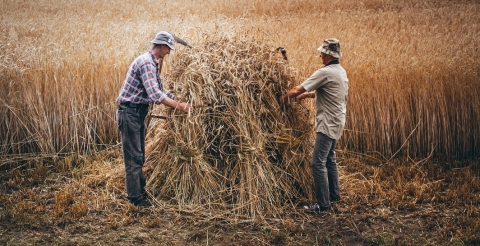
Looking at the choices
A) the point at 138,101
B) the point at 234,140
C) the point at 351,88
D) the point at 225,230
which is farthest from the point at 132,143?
the point at 351,88

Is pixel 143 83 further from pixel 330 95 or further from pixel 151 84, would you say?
pixel 330 95

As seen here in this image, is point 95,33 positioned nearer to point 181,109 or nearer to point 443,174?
point 181,109

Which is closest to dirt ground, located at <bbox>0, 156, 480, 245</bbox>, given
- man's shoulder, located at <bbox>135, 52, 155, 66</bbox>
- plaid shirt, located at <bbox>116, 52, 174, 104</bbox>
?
plaid shirt, located at <bbox>116, 52, 174, 104</bbox>

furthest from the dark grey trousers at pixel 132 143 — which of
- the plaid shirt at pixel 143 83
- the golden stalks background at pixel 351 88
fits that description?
the golden stalks background at pixel 351 88

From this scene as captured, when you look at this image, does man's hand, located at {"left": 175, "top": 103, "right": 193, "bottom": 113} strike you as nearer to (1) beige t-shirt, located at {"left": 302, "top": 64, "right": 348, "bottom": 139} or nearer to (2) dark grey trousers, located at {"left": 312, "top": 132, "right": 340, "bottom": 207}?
(1) beige t-shirt, located at {"left": 302, "top": 64, "right": 348, "bottom": 139}


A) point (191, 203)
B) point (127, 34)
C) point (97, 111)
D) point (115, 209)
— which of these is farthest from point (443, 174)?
point (127, 34)

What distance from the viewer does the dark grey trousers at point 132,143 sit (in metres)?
4.49

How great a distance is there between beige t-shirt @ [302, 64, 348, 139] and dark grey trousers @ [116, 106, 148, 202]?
5.35ft

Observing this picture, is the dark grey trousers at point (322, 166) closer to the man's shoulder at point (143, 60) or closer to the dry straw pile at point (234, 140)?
the dry straw pile at point (234, 140)

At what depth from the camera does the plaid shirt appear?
4.29 meters

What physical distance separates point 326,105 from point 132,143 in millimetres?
1908

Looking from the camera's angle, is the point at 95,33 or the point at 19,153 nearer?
the point at 19,153

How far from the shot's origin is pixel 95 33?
28.2 ft

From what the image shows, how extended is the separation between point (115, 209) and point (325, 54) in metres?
2.56
